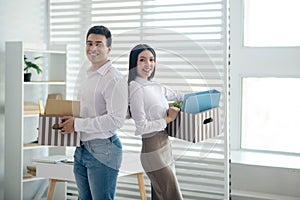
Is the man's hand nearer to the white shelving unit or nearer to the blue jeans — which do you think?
the blue jeans

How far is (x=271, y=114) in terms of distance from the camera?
3.78 metres

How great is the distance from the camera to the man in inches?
83.0

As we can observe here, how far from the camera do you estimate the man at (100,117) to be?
2107mm

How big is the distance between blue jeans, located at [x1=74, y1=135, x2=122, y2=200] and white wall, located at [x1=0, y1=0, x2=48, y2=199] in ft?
4.43

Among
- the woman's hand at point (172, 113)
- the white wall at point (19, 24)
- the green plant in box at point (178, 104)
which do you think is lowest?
the woman's hand at point (172, 113)

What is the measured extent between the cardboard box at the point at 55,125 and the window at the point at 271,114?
1.87 meters

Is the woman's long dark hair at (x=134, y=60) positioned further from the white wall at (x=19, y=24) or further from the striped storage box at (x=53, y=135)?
the white wall at (x=19, y=24)

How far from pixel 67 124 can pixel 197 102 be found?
535mm

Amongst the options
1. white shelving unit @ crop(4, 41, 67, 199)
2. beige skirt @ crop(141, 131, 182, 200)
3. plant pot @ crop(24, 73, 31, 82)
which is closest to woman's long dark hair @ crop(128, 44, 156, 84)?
beige skirt @ crop(141, 131, 182, 200)

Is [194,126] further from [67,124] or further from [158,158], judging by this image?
[67,124]

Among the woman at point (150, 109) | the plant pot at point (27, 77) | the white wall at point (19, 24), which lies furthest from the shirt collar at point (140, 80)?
the white wall at point (19, 24)

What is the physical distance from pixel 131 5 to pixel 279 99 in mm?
1194

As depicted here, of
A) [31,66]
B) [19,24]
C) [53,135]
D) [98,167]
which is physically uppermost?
[19,24]

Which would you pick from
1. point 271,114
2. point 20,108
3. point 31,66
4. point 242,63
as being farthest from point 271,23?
point 20,108
